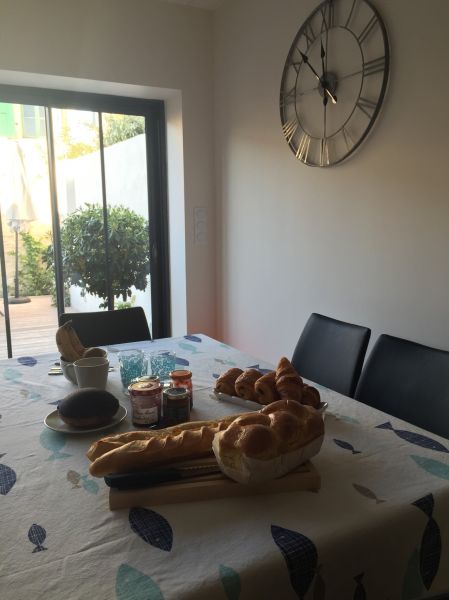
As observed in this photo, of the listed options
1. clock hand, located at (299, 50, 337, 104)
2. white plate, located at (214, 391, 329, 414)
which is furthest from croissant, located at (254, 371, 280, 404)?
clock hand, located at (299, 50, 337, 104)

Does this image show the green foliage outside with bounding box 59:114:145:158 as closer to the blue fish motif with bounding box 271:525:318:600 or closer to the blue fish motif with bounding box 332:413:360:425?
the blue fish motif with bounding box 332:413:360:425

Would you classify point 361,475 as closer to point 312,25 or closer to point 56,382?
point 56,382

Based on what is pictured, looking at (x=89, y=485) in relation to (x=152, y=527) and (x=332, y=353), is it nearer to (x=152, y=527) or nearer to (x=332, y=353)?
(x=152, y=527)

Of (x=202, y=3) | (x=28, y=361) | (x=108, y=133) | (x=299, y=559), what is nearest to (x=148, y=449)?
(x=299, y=559)

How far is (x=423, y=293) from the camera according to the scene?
6.19 ft

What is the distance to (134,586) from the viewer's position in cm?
70

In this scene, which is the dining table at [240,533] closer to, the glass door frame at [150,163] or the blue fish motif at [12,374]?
the blue fish motif at [12,374]

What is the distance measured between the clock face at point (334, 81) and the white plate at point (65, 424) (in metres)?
1.52

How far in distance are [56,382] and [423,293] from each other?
1.37 m

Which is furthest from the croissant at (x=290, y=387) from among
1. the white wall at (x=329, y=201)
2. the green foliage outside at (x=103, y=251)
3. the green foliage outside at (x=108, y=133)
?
the green foliage outside at (x=108, y=133)

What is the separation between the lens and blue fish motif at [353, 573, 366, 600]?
804mm

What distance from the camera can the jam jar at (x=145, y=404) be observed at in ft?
3.95

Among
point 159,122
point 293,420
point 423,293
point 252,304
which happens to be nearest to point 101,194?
point 159,122

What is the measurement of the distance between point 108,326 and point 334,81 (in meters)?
1.50
